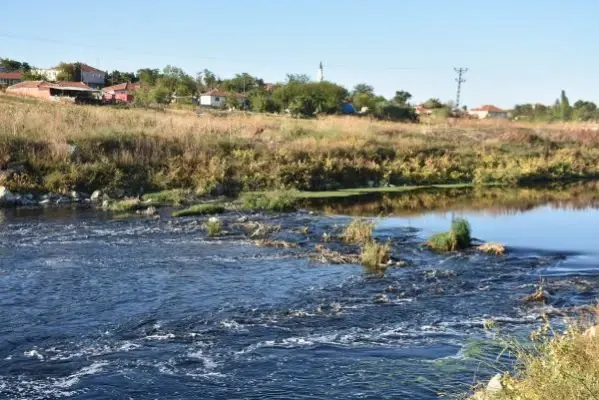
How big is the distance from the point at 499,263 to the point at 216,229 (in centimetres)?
775

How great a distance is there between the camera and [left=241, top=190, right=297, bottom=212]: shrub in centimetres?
2506

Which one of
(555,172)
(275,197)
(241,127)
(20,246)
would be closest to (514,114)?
(555,172)

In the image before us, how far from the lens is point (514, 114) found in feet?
468

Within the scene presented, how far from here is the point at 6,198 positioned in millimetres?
25062

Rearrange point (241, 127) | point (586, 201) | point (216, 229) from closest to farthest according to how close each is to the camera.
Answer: point (216, 229) < point (586, 201) < point (241, 127)

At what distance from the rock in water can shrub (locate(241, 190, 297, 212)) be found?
8385 millimetres

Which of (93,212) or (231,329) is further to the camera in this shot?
(93,212)

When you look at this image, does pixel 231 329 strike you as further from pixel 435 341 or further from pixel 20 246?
pixel 20 246

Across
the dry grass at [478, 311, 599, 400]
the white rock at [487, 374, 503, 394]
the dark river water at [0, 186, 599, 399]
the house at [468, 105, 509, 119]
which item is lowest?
the dark river water at [0, 186, 599, 399]

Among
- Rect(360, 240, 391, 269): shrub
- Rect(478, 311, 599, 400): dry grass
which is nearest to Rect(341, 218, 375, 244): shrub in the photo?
Rect(360, 240, 391, 269): shrub

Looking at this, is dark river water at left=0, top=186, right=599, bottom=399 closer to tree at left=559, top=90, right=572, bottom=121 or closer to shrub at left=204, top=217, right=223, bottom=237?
shrub at left=204, top=217, right=223, bottom=237

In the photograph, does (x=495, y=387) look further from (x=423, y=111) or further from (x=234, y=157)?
(x=423, y=111)

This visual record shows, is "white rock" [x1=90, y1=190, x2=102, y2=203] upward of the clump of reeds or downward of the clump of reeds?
downward

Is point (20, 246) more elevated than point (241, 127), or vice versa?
point (241, 127)
